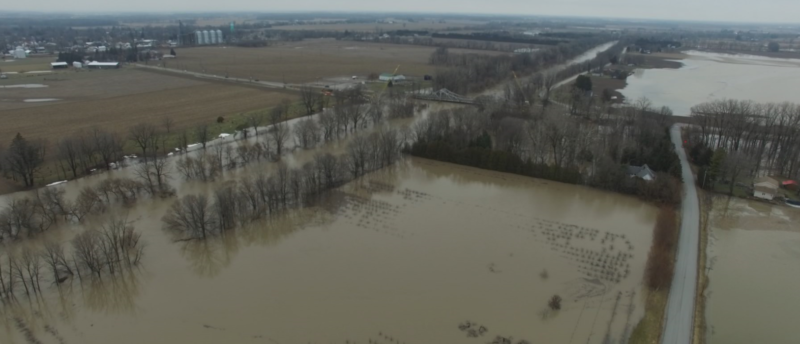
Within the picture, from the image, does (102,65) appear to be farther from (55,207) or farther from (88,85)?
(55,207)

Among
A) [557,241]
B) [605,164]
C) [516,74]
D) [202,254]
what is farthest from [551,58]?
[202,254]

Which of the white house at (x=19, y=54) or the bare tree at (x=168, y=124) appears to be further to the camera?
the white house at (x=19, y=54)

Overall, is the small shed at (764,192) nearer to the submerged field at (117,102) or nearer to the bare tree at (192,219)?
the bare tree at (192,219)

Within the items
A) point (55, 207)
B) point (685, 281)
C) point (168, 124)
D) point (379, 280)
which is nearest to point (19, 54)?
point (168, 124)

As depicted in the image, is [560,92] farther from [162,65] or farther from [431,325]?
[162,65]

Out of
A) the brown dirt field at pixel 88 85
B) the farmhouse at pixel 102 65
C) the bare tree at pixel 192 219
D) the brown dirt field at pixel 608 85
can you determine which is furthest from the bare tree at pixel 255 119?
the farmhouse at pixel 102 65

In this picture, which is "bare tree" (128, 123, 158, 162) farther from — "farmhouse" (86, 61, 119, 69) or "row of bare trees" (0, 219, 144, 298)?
"farmhouse" (86, 61, 119, 69)
